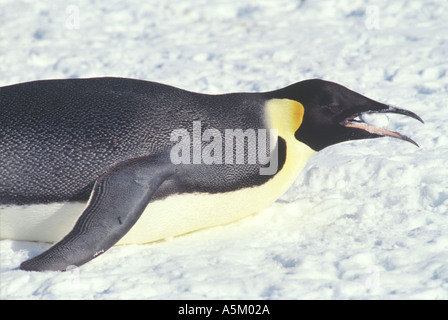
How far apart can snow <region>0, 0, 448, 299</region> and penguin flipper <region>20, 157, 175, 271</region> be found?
0.22 ft

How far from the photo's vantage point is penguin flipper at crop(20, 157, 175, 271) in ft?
7.89

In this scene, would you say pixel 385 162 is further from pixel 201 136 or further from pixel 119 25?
pixel 119 25

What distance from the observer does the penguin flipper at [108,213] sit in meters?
2.41

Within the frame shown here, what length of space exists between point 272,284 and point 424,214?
3.03 feet

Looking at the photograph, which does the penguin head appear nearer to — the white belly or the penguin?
the penguin

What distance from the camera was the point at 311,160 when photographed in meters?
3.57

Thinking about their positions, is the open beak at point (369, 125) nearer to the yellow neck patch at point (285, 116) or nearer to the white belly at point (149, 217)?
the yellow neck patch at point (285, 116)

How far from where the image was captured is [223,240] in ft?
9.15

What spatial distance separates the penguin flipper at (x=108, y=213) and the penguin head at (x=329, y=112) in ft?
2.21

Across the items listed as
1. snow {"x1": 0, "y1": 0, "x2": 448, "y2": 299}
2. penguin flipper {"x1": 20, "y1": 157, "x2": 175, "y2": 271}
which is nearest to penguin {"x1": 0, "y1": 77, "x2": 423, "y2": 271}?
penguin flipper {"x1": 20, "y1": 157, "x2": 175, "y2": 271}

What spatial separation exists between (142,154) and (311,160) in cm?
119
